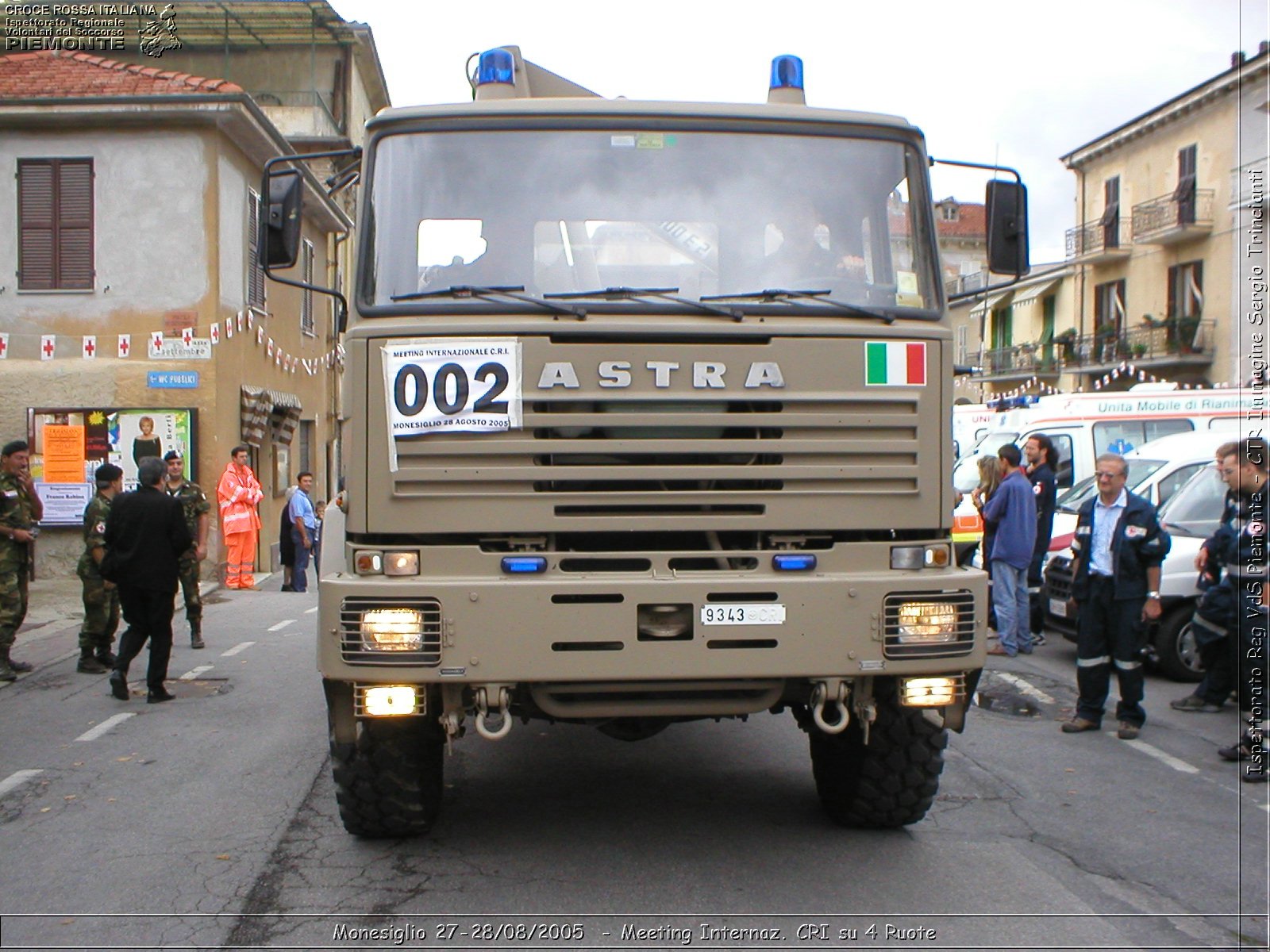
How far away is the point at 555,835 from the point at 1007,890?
6.30ft

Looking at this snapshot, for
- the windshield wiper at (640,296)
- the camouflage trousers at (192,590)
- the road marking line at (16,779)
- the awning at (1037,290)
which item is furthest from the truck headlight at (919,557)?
the awning at (1037,290)

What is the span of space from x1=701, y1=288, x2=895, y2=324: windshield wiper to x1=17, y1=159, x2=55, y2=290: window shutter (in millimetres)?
15244

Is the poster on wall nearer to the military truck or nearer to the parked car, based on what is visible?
the parked car

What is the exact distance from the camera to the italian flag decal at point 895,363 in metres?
4.86

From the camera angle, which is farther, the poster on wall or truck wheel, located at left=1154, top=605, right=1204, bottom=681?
the poster on wall

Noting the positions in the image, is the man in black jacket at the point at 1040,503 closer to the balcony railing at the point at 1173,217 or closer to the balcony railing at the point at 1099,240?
the balcony railing at the point at 1173,217

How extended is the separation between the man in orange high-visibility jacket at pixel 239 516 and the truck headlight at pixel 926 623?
1367 centimetres

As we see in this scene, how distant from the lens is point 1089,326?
38875 mm

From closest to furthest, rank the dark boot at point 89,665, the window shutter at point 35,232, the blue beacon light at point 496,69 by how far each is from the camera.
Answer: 1. the blue beacon light at point 496,69
2. the dark boot at point 89,665
3. the window shutter at point 35,232

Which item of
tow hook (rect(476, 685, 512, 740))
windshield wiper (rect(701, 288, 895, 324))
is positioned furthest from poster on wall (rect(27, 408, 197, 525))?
windshield wiper (rect(701, 288, 895, 324))

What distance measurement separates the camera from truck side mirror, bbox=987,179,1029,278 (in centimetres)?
574

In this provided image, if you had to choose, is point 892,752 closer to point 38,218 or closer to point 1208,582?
point 1208,582

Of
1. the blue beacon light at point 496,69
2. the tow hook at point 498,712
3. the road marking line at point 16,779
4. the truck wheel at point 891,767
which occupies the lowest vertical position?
the road marking line at point 16,779

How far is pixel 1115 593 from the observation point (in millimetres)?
7758
